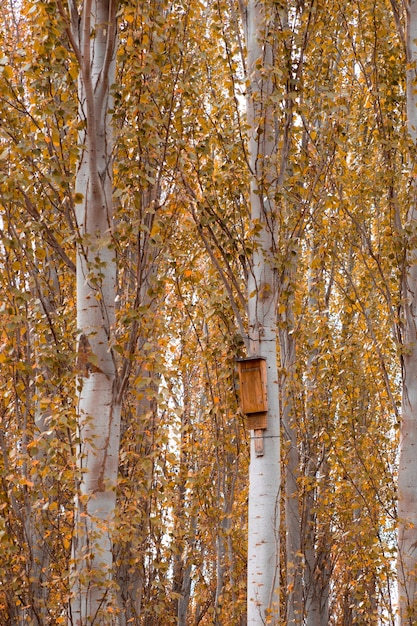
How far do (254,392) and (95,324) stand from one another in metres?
1.33

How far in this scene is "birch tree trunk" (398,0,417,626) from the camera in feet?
24.5

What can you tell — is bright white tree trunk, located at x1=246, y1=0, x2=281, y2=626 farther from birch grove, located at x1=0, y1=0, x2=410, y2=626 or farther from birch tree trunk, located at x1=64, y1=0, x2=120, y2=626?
birch tree trunk, located at x1=64, y1=0, x2=120, y2=626

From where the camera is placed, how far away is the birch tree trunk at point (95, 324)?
5129 millimetres

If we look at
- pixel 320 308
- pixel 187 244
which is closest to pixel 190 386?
pixel 320 308

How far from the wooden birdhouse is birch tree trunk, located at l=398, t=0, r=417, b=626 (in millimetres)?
2073

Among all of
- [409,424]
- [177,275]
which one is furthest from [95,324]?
[409,424]

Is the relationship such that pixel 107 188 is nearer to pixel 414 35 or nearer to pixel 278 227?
pixel 278 227

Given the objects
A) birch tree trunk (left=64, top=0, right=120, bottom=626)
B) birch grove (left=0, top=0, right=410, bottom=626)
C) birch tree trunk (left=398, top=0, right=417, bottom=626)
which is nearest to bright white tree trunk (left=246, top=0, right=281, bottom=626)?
birch grove (left=0, top=0, right=410, bottom=626)

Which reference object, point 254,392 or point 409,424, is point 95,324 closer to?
point 254,392

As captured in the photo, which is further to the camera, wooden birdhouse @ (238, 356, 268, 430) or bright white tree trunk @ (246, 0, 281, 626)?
wooden birdhouse @ (238, 356, 268, 430)

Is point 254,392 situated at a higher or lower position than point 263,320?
lower

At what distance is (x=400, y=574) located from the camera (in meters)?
7.55

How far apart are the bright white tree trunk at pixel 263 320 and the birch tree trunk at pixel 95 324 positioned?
3.68 ft

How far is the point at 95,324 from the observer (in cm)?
553
